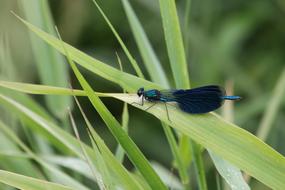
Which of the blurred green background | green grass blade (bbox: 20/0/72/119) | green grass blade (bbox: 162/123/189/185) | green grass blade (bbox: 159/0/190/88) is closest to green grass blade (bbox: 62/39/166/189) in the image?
green grass blade (bbox: 162/123/189/185)

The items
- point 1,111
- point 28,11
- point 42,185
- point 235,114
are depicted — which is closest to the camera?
point 42,185

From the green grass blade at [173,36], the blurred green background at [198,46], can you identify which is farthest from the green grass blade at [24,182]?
the blurred green background at [198,46]

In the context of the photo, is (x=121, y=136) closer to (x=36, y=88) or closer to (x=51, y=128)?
(x=36, y=88)

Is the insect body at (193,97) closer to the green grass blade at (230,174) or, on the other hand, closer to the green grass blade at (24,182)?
the green grass blade at (230,174)

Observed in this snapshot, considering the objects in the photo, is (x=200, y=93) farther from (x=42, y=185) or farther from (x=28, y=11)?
(x=28, y=11)

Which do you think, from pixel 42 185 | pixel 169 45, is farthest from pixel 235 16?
pixel 42 185
